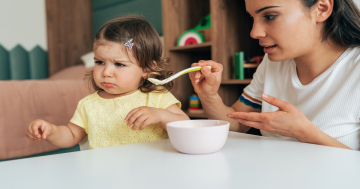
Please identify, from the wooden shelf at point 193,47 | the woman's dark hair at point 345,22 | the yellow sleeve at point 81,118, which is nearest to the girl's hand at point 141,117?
the yellow sleeve at point 81,118

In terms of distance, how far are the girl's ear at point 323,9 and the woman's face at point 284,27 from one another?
0.02m

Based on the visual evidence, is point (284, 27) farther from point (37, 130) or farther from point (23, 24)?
point (23, 24)

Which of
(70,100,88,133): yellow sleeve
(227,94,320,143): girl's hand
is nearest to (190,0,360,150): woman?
(227,94,320,143): girl's hand

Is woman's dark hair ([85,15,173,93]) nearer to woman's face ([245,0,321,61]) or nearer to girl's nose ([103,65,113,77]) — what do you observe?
girl's nose ([103,65,113,77])

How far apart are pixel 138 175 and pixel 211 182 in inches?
4.4

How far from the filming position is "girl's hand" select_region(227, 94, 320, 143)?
66cm

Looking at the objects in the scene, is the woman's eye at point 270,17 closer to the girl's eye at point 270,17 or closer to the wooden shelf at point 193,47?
the girl's eye at point 270,17

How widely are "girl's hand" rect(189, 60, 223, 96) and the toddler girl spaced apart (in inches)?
4.1

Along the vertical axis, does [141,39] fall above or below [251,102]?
above

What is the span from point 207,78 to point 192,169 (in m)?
0.47

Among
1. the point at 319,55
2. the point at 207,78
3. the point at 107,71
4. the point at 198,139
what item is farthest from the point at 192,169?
the point at 319,55

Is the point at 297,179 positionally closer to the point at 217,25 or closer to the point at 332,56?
the point at 332,56

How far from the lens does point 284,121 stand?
67cm

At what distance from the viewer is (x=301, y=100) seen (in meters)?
0.93
